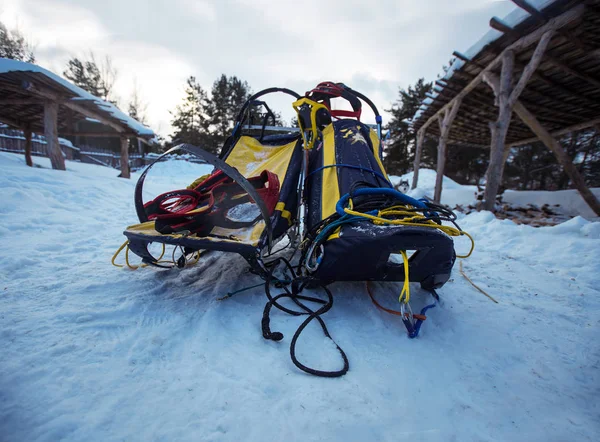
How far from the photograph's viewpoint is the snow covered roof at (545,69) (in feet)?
9.50

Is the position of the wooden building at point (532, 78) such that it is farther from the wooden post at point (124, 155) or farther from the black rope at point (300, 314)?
the wooden post at point (124, 155)

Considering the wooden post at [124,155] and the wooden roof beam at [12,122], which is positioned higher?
the wooden roof beam at [12,122]

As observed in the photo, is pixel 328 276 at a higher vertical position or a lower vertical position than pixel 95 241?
higher

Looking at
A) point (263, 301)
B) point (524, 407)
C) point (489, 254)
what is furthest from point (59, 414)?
point (489, 254)

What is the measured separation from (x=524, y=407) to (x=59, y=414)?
1.46 m

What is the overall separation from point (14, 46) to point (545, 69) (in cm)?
2266

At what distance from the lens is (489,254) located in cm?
246

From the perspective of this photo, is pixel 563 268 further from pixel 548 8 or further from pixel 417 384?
pixel 548 8

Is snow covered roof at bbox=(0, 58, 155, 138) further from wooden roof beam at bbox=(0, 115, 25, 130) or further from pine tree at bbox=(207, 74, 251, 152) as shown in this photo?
pine tree at bbox=(207, 74, 251, 152)

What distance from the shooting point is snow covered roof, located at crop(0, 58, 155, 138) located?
4.12m

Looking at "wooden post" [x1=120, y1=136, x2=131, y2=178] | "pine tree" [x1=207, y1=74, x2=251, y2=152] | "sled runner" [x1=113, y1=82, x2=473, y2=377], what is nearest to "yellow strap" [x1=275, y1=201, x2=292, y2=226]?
"sled runner" [x1=113, y1=82, x2=473, y2=377]

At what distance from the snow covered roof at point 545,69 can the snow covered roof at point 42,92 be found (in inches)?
271

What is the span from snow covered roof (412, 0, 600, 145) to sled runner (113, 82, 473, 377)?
8.99 ft

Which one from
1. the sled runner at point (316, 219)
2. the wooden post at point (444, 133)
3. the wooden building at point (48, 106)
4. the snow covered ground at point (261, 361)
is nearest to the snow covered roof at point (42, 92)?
the wooden building at point (48, 106)
